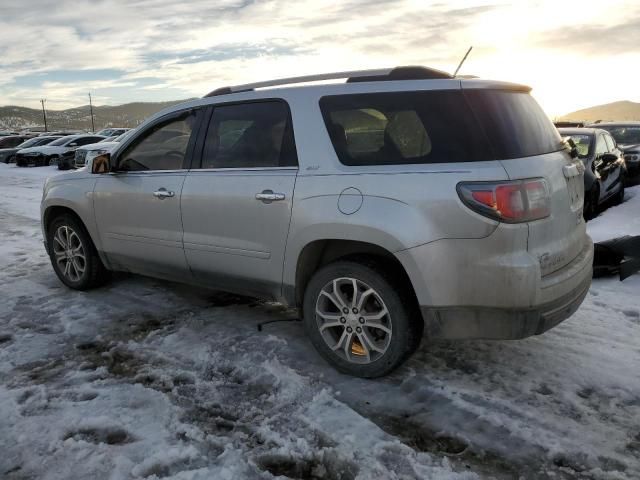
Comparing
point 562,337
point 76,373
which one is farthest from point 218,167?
point 562,337

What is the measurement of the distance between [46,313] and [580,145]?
8.23m

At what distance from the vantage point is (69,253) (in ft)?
17.5

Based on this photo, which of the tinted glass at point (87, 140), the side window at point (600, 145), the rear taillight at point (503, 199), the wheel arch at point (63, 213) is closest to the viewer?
the rear taillight at point (503, 199)

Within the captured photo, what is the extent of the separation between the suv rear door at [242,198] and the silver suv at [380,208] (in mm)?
11

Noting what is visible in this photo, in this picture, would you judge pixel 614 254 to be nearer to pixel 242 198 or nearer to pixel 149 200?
pixel 242 198

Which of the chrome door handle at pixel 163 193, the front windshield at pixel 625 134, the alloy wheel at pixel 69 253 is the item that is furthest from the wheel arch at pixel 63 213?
the front windshield at pixel 625 134

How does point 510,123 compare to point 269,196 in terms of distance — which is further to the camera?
point 269,196

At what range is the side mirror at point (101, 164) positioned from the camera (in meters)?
4.70

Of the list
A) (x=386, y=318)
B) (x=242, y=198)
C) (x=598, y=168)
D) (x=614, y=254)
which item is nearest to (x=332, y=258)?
(x=386, y=318)

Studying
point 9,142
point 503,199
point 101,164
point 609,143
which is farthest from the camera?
point 9,142

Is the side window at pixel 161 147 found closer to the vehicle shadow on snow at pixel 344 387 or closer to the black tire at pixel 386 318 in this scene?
the vehicle shadow on snow at pixel 344 387

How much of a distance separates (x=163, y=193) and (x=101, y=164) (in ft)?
2.75

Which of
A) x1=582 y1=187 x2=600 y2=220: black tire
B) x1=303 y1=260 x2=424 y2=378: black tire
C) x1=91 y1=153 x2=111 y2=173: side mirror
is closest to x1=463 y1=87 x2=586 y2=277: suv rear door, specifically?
x1=303 y1=260 x2=424 y2=378: black tire

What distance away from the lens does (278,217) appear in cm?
358
